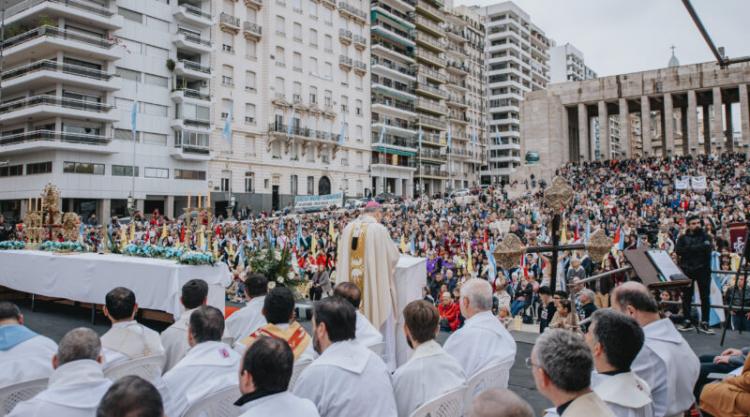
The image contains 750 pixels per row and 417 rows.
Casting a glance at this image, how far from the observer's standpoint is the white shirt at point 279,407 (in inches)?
92.0

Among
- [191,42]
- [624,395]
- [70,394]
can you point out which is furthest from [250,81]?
[624,395]

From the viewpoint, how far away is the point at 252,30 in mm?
40312

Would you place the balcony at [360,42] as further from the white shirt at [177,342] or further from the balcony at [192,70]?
the white shirt at [177,342]

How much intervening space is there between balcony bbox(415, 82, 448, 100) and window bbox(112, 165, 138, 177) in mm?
34089

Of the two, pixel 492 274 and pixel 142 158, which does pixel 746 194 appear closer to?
pixel 492 274

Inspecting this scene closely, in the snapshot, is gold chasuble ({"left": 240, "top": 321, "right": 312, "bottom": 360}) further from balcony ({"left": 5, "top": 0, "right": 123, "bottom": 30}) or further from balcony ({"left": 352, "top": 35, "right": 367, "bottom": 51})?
balcony ({"left": 352, "top": 35, "right": 367, "bottom": 51})

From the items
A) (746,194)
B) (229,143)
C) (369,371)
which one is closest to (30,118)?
(229,143)

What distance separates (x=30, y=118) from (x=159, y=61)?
8.73 meters

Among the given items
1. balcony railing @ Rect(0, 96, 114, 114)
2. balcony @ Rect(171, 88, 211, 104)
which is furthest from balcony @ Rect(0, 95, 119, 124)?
balcony @ Rect(171, 88, 211, 104)

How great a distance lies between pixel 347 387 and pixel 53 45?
115 ft

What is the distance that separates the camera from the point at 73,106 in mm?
31469

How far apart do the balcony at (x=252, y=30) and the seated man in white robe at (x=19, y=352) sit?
39830mm

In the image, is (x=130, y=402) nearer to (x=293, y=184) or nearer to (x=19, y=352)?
(x=19, y=352)

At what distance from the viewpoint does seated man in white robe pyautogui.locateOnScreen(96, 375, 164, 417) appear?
1993 millimetres
